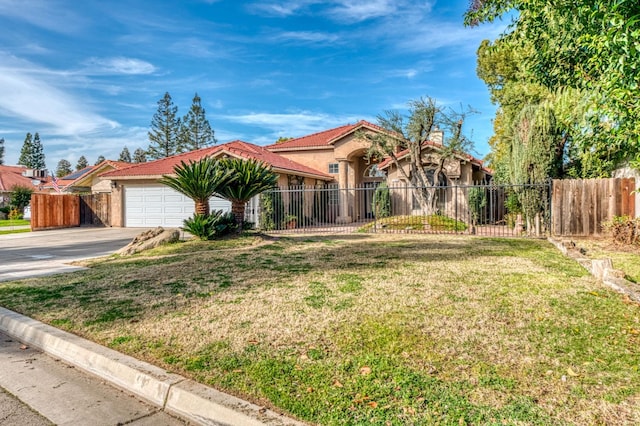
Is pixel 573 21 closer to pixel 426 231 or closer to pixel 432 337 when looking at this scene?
pixel 432 337

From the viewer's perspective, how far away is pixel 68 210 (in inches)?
926

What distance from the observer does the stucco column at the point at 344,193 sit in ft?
78.6

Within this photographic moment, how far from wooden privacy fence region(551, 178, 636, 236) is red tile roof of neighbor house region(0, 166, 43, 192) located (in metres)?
48.5

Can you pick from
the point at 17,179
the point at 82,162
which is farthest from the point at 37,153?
the point at 17,179

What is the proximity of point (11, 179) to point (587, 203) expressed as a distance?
54.0 m

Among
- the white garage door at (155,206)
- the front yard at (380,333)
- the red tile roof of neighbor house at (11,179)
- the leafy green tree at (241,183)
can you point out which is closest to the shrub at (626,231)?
the front yard at (380,333)

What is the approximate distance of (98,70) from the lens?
19.9 meters

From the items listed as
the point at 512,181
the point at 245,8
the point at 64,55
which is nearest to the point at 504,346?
the point at 512,181

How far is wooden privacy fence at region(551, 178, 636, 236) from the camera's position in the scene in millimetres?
12359

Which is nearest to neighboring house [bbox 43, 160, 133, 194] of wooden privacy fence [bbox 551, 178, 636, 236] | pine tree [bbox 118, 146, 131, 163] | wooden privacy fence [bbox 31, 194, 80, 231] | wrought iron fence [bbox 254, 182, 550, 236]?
wooden privacy fence [bbox 31, 194, 80, 231]

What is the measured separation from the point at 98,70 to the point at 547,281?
71.2 feet

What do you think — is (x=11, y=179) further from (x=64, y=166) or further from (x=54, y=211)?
(x=64, y=166)

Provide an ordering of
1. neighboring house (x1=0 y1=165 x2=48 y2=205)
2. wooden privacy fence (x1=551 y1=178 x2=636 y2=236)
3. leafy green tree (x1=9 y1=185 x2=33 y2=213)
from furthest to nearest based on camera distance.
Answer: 1. neighboring house (x1=0 y1=165 x2=48 y2=205)
2. leafy green tree (x1=9 y1=185 x2=33 y2=213)
3. wooden privacy fence (x1=551 y1=178 x2=636 y2=236)

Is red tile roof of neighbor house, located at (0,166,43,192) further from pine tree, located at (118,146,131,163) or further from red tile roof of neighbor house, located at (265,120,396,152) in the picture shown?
red tile roof of neighbor house, located at (265,120,396,152)
